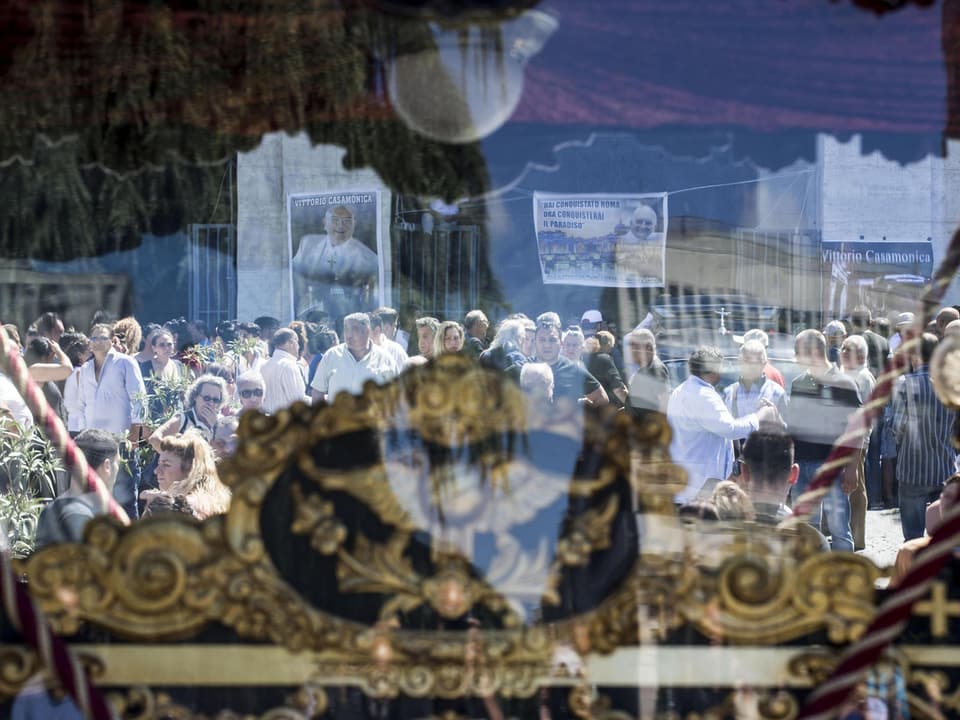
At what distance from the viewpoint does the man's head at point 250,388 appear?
2.42 metres

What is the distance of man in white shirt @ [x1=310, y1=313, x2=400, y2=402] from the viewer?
2.35m

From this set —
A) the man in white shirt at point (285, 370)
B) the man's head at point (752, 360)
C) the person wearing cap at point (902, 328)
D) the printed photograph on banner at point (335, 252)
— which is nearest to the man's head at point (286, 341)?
the man in white shirt at point (285, 370)

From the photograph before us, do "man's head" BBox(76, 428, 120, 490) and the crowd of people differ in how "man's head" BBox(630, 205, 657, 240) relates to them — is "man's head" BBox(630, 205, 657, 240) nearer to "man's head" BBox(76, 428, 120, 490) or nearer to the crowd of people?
the crowd of people

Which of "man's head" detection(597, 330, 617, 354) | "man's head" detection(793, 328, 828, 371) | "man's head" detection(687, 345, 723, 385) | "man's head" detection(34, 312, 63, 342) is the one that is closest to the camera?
"man's head" detection(34, 312, 63, 342)

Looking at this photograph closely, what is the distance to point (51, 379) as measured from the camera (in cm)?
272

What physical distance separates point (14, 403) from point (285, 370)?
99 cm

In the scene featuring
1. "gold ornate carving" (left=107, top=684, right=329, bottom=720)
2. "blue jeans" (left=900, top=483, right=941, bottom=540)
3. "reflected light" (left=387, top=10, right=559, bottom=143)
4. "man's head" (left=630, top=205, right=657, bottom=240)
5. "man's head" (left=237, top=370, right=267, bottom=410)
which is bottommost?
"gold ornate carving" (left=107, top=684, right=329, bottom=720)

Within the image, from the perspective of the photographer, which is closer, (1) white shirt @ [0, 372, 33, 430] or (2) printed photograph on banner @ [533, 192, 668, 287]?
(2) printed photograph on banner @ [533, 192, 668, 287]

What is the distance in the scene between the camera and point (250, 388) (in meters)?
2.49

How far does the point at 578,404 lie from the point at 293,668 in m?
0.76

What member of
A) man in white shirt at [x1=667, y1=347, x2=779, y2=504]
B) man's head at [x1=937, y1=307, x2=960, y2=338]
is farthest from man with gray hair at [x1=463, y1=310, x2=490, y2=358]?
man's head at [x1=937, y1=307, x2=960, y2=338]

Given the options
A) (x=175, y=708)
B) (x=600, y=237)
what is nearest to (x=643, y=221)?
(x=600, y=237)

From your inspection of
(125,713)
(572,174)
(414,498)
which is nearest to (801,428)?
(572,174)

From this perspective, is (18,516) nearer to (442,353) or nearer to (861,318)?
(442,353)
